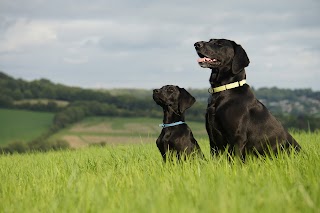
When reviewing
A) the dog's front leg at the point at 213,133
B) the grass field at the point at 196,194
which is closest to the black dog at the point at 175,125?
the dog's front leg at the point at 213,133

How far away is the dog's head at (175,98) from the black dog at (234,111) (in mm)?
1351

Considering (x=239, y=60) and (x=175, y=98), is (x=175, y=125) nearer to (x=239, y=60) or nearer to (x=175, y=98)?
(x=175, y=98)

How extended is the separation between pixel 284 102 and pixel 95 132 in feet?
321

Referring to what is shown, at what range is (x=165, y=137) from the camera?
8.06 metres

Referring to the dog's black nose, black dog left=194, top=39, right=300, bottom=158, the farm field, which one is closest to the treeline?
the farm field

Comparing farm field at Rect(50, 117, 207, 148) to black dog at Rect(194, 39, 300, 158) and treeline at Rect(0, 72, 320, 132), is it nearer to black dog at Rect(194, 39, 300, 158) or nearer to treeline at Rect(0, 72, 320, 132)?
treeline at Rect(0, 72, 320, 132)

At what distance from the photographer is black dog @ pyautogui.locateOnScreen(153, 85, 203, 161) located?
8.02m

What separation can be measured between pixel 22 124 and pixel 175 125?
89317mm

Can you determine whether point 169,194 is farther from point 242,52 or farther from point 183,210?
point 242,52

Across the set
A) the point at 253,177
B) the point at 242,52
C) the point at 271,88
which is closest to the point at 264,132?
the point at 242,52

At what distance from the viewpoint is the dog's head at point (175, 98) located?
326 inches

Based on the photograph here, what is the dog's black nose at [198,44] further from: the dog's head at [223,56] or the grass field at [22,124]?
the grass field at [22,124]

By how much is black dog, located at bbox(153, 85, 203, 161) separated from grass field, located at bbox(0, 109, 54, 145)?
77.7 metres

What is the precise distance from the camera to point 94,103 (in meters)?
117
